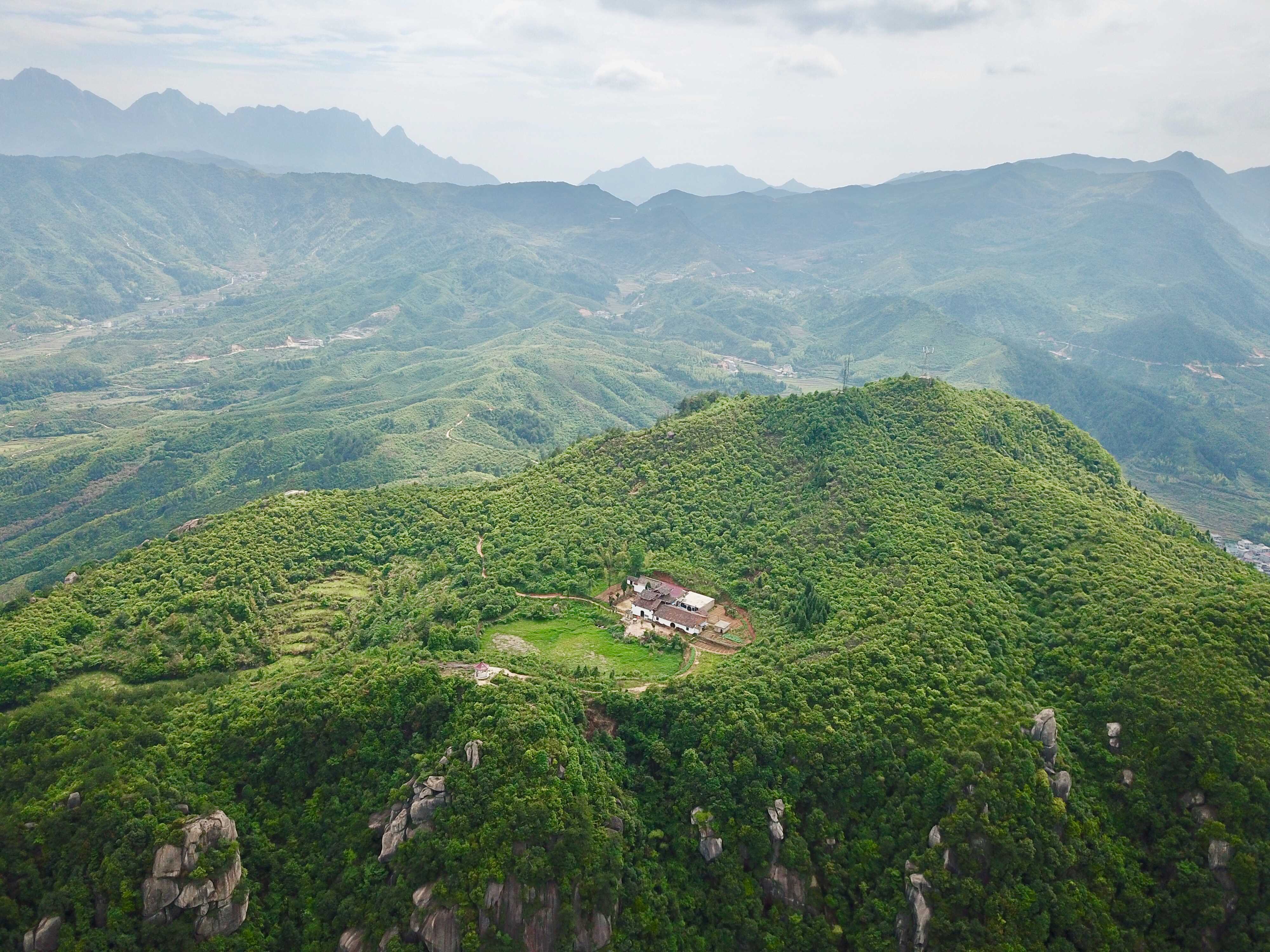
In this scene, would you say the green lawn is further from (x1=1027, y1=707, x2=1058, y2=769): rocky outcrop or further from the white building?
(x1=1027, y1=707, x2=1058, y2=769): rocky outcrop

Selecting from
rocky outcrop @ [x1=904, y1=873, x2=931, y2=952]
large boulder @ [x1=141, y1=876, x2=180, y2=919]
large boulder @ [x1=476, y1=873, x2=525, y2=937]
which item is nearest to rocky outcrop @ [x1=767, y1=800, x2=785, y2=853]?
rocky outcrop @ [x1=904, y1=873, x2=931, y2=952]

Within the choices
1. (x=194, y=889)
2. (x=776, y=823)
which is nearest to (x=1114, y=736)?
(x=776, y=823)

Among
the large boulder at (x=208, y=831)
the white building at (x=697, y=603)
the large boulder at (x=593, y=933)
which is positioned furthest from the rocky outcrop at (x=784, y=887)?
the large boulder at (x=208, y=831)

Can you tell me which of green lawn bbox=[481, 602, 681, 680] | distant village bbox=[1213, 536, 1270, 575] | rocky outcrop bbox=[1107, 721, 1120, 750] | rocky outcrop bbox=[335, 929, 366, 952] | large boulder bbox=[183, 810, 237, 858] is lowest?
distant village bbox=[1213, 536, 1270, 575]

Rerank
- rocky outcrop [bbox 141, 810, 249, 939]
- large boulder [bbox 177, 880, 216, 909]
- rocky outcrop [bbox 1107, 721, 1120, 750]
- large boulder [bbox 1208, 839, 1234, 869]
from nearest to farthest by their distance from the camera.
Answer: rocky outcrop [bbox 141, 810, 249, 939]
large boulder [bbox 177, 880, 216, 909]
large boulder [bbox 1208, 839, 1234, 869]
rocky outcrop [bbox 1107, 721, 1120, 750]

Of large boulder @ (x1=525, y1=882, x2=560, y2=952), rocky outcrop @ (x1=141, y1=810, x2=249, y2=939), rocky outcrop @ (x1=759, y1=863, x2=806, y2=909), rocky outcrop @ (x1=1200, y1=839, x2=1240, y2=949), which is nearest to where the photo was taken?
rocky outcrop @ (x1=141, y1=810, x2=249, y2=939)

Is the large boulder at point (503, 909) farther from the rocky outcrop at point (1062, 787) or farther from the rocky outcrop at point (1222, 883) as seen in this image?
the rocky outcrop at point (1222, 883)

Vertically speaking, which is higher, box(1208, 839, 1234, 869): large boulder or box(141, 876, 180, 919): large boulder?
box(1208, 839, 1234, 869): large boulder
